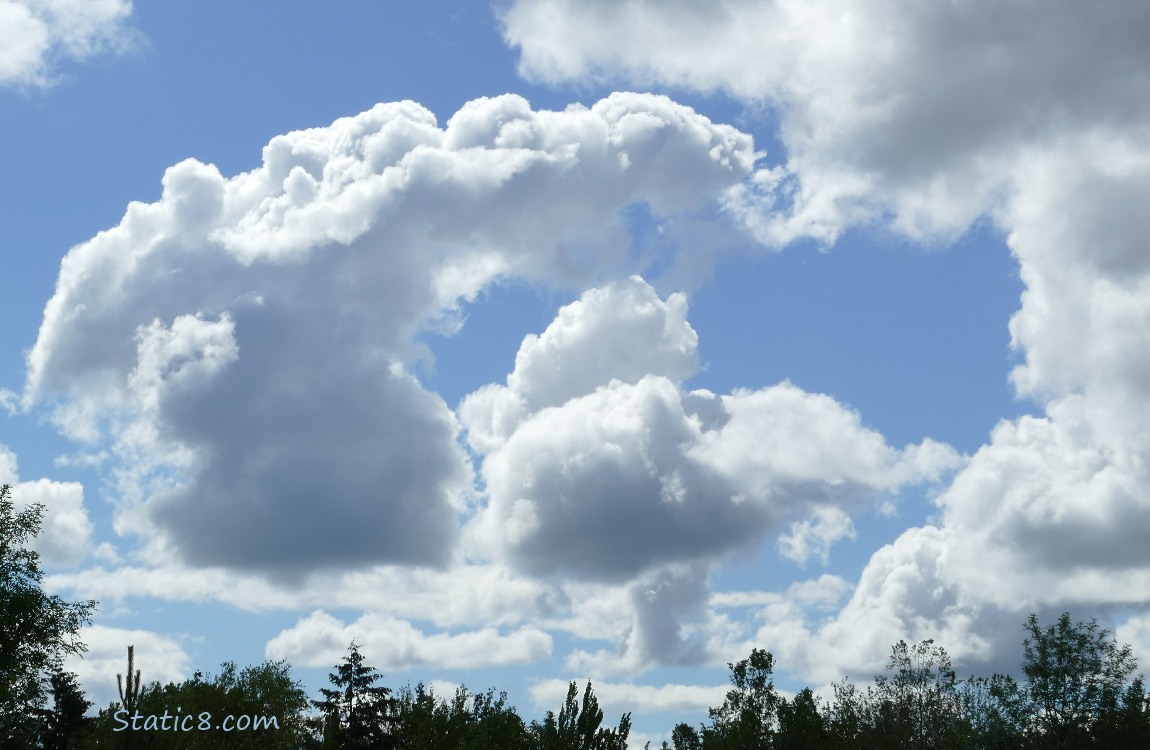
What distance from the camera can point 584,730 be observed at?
196 ft

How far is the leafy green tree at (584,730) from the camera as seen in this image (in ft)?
196

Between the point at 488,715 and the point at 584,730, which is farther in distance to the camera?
the point at 488,715

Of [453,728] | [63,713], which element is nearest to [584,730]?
[453,728]

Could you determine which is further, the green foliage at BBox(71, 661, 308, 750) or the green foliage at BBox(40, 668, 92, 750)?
the green foliage at BBox(40, 668, 92, 750)

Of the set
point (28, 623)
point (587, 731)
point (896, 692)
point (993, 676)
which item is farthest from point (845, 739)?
point (28, 623)

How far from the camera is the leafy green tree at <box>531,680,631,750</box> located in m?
59.7

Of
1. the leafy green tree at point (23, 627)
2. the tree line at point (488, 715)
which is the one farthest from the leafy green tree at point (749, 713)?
the leafy green tree at point (23, 627)

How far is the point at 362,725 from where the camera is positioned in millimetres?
85625

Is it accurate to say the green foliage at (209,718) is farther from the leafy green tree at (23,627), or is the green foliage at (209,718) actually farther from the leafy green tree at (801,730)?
the leafy green tree at (801,730)

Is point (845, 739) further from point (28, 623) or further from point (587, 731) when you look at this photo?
point (28, 623)

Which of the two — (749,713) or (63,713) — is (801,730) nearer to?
(749,713)

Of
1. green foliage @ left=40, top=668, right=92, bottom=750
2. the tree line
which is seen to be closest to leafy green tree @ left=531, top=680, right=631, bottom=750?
the tree line

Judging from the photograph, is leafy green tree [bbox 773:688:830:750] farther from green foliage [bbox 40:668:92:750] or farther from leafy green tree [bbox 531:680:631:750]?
green foliage [bbox 40:668:92:750]

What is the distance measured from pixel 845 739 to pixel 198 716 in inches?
1826
